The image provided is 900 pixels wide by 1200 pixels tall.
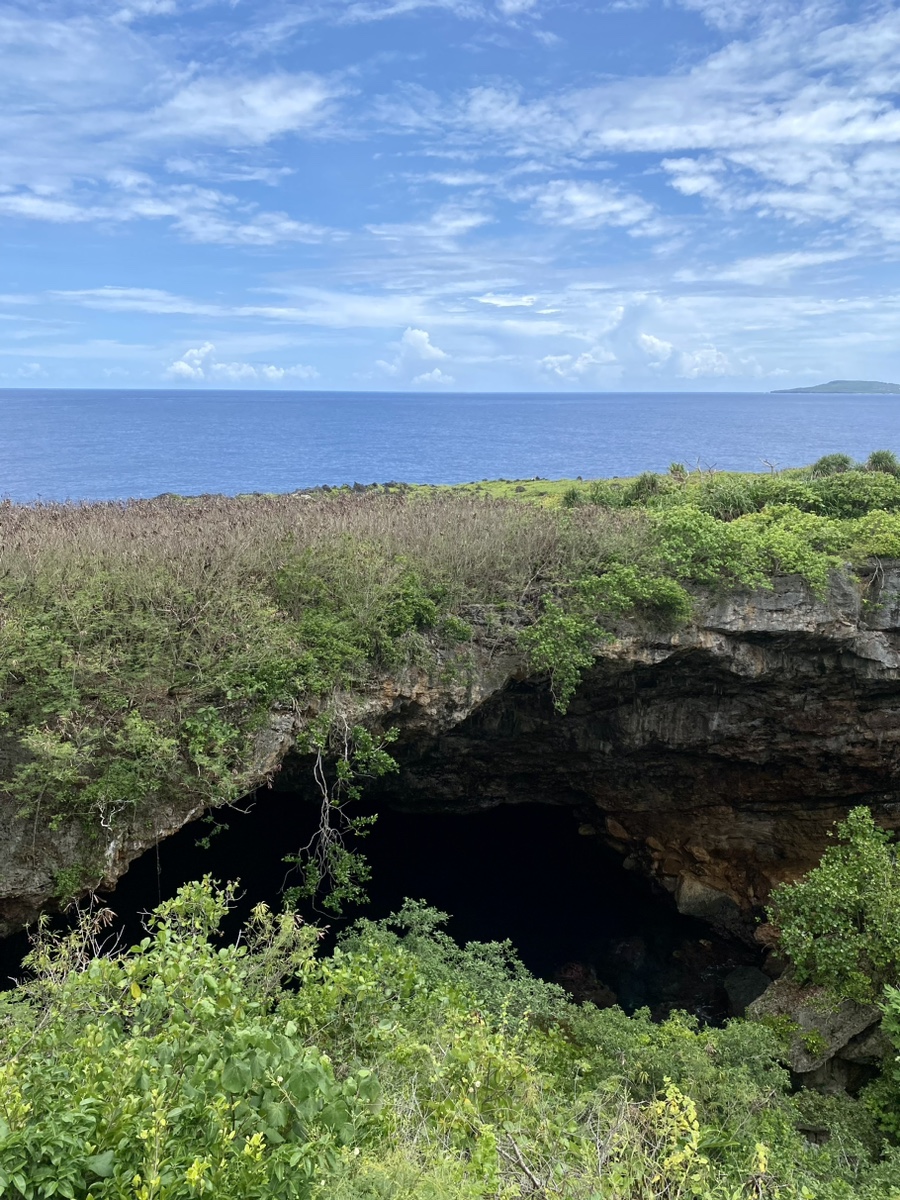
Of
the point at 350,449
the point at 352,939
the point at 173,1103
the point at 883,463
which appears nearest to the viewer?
the point at 173,1103

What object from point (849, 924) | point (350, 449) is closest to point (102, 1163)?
point (849, 924)

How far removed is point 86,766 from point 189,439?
127 meters

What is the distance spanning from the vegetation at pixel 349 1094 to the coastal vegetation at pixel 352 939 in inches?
1.4

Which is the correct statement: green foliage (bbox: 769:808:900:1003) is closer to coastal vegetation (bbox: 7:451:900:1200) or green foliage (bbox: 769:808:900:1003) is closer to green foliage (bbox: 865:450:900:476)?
coastal vegetation (bbox: 7:451:900:1200)

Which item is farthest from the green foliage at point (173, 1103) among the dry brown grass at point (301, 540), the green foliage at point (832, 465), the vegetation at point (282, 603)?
the green foliage at point (832, 465)

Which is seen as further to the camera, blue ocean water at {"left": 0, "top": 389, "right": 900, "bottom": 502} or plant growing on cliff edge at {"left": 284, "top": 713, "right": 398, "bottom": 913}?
blue ocean water at {"left": 0, "top": 389, "right": 900, "bottom": 502}

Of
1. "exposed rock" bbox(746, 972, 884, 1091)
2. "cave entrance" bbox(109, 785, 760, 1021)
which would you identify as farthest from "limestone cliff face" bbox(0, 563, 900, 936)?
"exposed rock" bbox(746, 972, 884, 1091)

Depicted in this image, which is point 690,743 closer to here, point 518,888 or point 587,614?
point 587,614

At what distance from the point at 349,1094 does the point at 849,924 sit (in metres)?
12.2

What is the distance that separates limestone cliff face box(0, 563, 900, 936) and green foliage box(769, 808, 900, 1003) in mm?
3860

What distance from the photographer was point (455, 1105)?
270 inches

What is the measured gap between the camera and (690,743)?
1892 cm

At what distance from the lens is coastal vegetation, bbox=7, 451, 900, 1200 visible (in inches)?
203

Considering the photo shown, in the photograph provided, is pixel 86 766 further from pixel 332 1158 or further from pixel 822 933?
pixel 822 933
